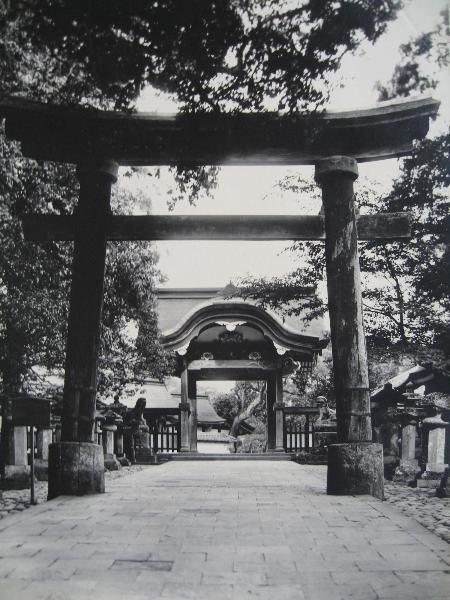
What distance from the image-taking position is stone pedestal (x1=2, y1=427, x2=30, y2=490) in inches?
373

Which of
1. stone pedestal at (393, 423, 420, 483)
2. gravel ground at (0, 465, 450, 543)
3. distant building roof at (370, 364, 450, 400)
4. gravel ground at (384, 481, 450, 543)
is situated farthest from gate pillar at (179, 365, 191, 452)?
distant building roof at (370, 364, 450, 400)

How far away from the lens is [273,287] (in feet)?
37.0

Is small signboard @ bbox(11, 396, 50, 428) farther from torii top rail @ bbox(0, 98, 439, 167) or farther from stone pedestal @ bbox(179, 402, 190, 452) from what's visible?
stone pedestal @ bbox(179, 402, 190, 452)

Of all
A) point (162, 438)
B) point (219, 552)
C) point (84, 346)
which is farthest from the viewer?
point (162, 438)

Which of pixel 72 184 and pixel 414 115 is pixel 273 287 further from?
pixel 414 115

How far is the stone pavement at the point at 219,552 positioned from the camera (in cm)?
291

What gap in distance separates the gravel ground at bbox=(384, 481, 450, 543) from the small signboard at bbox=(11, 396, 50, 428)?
4707 mm

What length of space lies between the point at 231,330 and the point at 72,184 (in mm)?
8164

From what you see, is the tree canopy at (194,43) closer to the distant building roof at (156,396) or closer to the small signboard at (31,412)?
the small signboard at (31,412)

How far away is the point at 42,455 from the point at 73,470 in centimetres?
496

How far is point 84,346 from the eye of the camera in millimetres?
6797

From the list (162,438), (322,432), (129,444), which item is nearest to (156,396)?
(162,438)

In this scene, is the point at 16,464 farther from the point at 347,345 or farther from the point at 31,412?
the point at 347,345

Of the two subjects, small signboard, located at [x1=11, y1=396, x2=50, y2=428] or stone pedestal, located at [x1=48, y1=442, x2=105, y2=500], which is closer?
stone pedestal, located at [x1=48, y1=442, x2=105, y2=500]
